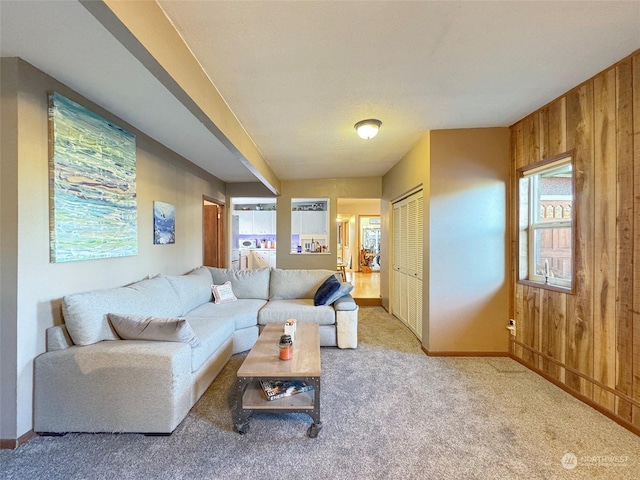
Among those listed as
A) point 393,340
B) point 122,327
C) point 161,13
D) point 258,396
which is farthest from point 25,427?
point 393,340

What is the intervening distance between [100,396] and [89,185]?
158 centimetres

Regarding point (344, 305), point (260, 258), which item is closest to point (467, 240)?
point (344, 305)

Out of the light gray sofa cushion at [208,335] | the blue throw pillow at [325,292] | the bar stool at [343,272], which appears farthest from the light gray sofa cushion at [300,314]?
the bar stool at [343,272]

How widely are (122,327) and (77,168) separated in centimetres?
126

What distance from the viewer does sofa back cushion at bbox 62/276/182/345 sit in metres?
1.80

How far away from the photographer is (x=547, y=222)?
2539 millimetres

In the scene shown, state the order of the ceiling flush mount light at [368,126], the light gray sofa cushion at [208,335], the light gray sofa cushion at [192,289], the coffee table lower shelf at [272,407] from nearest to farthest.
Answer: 1. the coffee table lower shelf at [272,407]
2. the light gray sofa cushion at [208,335]
3. the ceiling flush mount light at [368,126]
4. the light gray sofa cushion at [192,289]

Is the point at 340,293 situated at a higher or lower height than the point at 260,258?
lower

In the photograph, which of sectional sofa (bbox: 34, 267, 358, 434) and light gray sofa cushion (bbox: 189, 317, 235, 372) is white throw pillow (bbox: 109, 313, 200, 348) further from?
light gray sofa cushion (bbox: 189, 317, 235, 372)

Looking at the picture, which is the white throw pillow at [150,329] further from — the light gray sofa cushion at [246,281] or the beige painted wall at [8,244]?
the light gray sofa cushion at [246,281]

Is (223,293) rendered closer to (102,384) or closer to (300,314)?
(300,314)

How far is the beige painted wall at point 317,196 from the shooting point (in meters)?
5.20

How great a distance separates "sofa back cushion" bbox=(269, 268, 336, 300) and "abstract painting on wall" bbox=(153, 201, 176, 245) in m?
1.48

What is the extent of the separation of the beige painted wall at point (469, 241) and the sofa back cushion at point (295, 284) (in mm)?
1586
